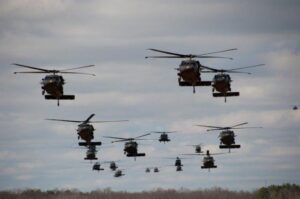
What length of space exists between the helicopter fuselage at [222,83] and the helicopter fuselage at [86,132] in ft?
42.4

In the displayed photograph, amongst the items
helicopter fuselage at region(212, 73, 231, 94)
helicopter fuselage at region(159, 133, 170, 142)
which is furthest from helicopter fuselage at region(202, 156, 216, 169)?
helicopter fuselage at region(212, 73, 231, 94)

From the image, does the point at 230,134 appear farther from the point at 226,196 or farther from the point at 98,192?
the point at 98,192

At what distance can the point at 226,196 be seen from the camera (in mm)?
96812

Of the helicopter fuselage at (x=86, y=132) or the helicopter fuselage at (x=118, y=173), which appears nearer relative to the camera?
the helicopter fuselage at (x=86, y=132)

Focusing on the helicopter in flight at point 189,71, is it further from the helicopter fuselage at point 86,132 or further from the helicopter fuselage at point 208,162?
the helicopter fuselage at point 208,162

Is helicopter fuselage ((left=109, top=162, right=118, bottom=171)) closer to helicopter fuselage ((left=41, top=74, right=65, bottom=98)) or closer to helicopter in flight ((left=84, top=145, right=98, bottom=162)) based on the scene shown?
helicopter in flight ((left=84, top=145, right=98, bottom=162))

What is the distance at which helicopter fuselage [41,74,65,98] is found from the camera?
187ft

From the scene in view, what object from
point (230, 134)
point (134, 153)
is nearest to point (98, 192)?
point (134, 153)

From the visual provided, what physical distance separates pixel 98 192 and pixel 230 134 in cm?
4210

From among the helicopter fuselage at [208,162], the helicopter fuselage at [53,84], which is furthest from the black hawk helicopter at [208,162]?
the helicopter fuselage at [53,84]

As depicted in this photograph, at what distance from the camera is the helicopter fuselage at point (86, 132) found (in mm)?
68625

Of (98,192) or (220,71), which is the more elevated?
(220,71)

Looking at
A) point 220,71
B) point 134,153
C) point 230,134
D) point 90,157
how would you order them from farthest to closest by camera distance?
point 90,157 < point 134,153 < point 230,134 < point 220,71

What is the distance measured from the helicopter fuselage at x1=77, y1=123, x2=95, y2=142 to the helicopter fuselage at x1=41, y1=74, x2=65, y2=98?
11.3 meters
